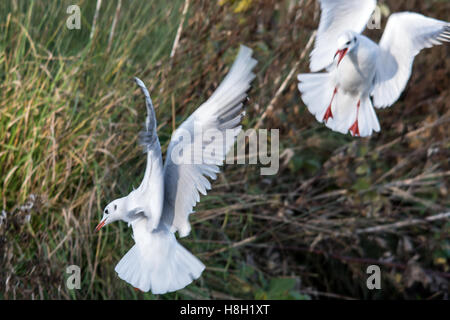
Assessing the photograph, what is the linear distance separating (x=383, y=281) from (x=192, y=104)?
1293 mm

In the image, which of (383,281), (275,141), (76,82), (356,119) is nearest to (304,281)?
(383,281)

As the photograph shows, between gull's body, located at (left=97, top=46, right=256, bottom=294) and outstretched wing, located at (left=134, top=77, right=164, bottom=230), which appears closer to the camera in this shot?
outstretched wing, located at (left=134, top=77, right=164, bottom=230)

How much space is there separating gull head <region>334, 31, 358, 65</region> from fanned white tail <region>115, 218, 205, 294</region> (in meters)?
0.90

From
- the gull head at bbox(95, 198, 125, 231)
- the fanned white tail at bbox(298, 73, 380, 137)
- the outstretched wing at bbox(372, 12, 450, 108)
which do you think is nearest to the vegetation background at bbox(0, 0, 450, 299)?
the fanned white tail at bbox(298, 73, 380, 137)

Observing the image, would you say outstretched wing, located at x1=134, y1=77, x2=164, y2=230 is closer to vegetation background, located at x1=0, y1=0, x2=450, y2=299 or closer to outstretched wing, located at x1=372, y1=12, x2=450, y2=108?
vegetation background, located at x1=0, y1=0, x2=450, y2=299

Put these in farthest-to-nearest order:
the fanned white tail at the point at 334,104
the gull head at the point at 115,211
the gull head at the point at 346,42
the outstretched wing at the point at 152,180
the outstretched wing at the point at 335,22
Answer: the fanned white tail at the point at 334,104 < the outstretched wing at the point at 335,22 < the gull head at the point at 346,42 < the gull head at the point at 115,211 < the outstretched wing at the point at 152,180

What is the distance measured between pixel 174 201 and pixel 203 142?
20 cm

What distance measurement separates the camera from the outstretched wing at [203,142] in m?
1.84

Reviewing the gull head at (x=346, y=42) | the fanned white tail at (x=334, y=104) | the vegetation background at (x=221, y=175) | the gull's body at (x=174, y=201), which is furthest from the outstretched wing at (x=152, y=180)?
the fanned white tail at (x=334, y=104)

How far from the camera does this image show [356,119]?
2.52 metres

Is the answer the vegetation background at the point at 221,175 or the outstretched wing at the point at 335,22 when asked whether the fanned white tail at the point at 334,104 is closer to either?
the outstretched wing at the point at 335,22

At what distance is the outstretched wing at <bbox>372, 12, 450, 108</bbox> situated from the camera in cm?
230

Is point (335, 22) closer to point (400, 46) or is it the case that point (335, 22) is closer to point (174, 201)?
point (400, 46)

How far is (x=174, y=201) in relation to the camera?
191 centimetres
